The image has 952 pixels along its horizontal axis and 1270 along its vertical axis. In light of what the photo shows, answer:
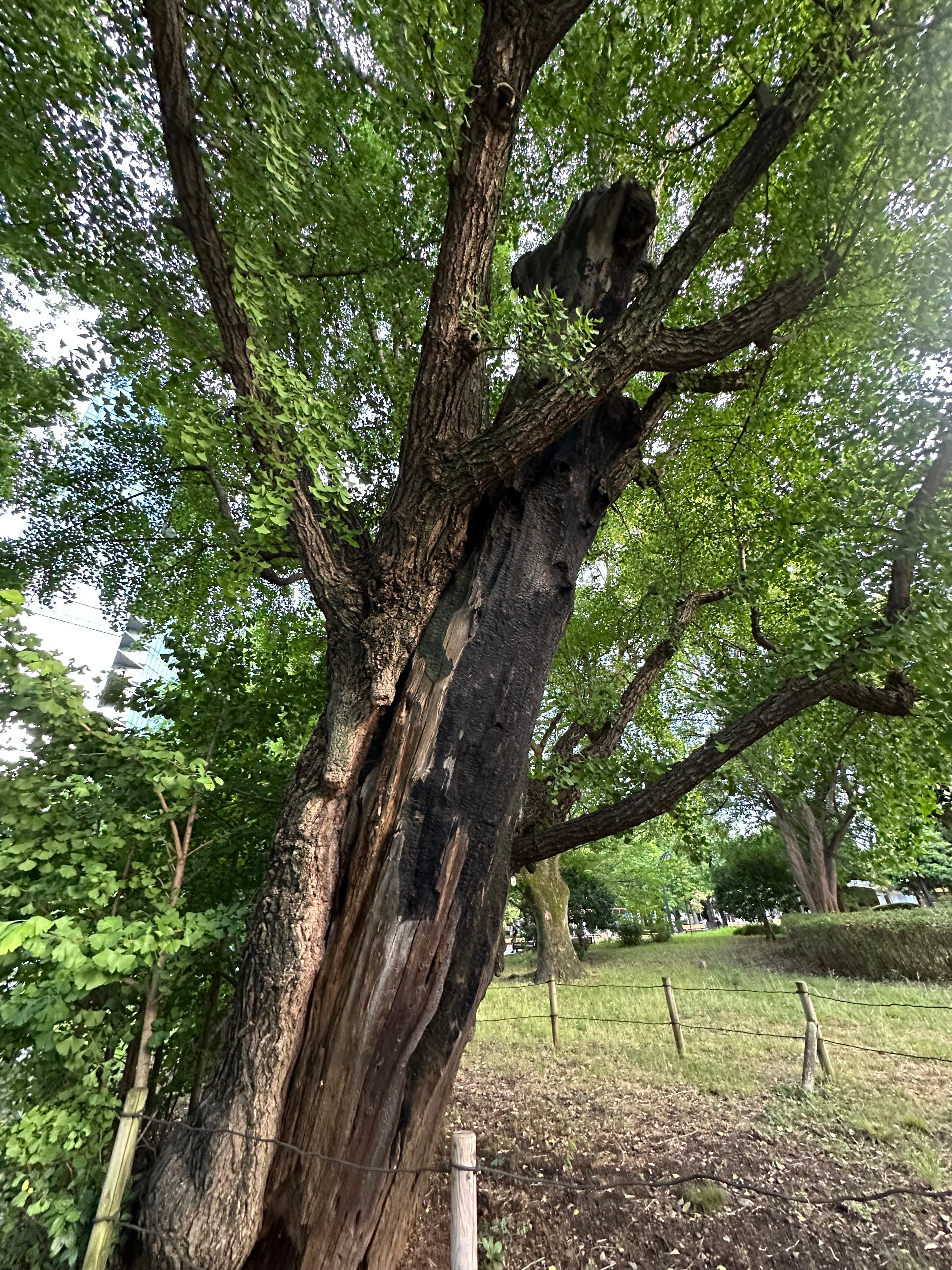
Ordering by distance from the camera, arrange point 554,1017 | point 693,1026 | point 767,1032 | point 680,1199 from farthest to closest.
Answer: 1. point 554,1017
2. point 767,1032
3. point 693,1026
4. point 680,1199

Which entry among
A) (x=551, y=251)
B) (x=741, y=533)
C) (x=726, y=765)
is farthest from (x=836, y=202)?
(x=726, y=765)

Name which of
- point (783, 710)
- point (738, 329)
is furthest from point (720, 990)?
point (738, 329)

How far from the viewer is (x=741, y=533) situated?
5402 mm

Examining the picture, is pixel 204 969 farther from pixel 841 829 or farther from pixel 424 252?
pixel 841 829

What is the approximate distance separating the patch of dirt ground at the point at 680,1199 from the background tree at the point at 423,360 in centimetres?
110

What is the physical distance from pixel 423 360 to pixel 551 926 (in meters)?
11.7

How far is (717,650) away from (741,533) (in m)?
2.82

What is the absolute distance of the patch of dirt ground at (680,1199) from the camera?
8.91ft

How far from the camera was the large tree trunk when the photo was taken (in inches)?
84.1

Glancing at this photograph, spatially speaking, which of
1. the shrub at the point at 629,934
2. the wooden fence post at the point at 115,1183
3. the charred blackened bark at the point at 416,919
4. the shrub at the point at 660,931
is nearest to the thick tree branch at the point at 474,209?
the charred blackened bark at the point at 416,919

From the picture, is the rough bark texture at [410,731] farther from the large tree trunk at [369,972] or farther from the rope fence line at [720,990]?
the rope fence line at [720,990]

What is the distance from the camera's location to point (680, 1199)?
3203 millimetres

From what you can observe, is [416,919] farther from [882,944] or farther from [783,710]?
[882,944]

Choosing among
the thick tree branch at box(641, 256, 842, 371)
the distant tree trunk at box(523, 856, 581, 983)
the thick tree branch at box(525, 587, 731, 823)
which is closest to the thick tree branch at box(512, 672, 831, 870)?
the thick tree branch at box(525, 587, 731, 823)
